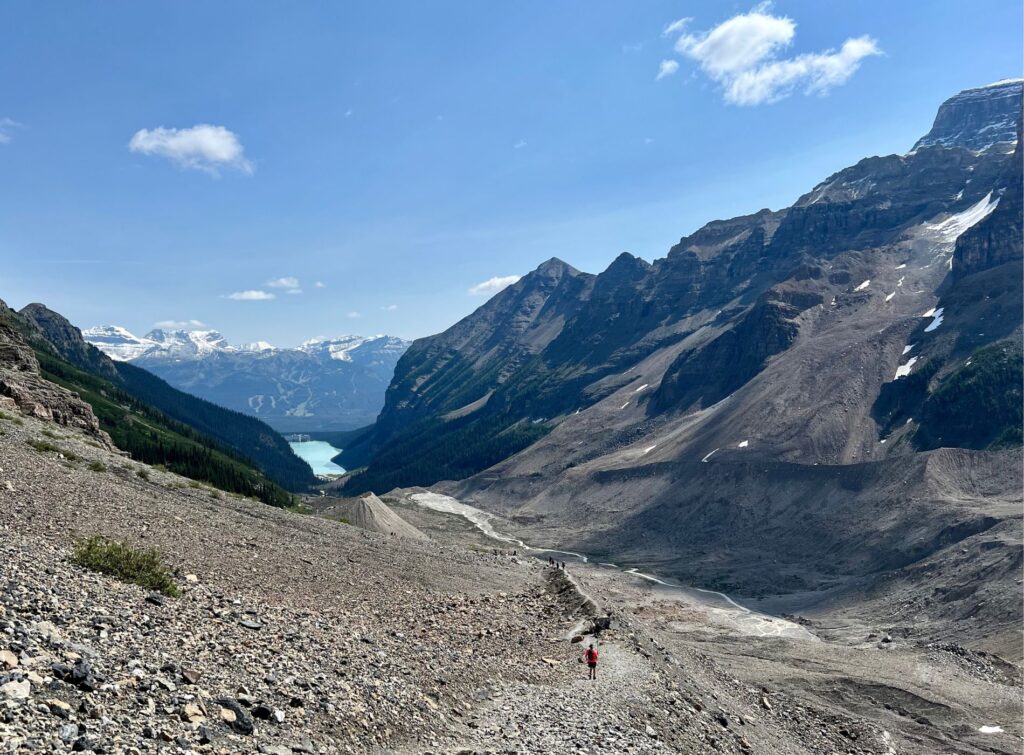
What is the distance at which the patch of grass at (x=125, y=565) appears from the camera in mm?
23047

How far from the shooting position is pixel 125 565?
2361 cm

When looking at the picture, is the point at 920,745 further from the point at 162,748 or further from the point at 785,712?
the point at 162,748

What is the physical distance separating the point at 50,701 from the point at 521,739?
13183 millimetres

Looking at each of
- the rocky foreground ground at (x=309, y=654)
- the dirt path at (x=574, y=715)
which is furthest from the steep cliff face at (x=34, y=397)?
the dirt path at (x=574, y=715)

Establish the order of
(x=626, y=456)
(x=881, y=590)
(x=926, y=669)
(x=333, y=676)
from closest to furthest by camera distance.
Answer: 1. (x=333, y=676)
2. (x=926, y=669)
3. (x=881, y=590)
4. (x=626, y=456)

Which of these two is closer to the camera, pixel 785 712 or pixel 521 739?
pixel 521 739

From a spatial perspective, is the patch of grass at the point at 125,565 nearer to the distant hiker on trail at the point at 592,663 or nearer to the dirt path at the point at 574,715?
the dirt path at the point at 574,715

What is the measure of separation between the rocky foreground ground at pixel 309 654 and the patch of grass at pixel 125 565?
2.37 ft

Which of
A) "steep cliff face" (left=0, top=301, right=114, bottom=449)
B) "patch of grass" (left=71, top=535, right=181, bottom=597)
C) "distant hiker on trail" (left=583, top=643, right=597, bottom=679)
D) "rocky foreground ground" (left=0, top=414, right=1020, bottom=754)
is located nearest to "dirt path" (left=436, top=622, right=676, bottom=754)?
"rocky foreground ground" (left=0, top=414, right=1020, bottom=754)

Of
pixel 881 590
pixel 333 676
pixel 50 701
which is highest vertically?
pixel 50 701

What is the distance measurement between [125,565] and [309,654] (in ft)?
24.2

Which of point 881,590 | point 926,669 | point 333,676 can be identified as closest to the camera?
point 333,676

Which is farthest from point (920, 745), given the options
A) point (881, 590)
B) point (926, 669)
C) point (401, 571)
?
point (881, 590)

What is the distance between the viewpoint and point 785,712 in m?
39.2
